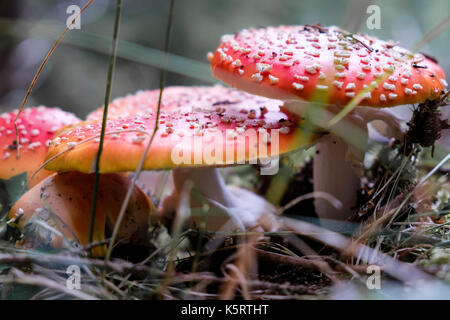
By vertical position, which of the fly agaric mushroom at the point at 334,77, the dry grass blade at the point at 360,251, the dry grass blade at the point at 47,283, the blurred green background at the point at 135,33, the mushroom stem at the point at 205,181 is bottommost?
the dry grass blade at the point at 47,283

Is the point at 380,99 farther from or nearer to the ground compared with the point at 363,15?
nearer to the ground

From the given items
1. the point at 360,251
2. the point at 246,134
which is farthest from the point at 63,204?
the point at 360,251

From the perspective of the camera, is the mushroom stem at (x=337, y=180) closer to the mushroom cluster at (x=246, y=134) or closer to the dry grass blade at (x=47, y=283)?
the mushroom cluster at (x=246, y=134)

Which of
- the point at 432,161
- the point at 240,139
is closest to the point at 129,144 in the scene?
the point at 240,139

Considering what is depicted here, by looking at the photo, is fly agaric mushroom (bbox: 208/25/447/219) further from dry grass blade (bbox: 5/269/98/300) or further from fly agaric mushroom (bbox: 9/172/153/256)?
dry grass blade (bbox: 5/269/98/300)

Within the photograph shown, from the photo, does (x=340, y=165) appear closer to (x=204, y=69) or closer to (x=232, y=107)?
(x=232, y=107)

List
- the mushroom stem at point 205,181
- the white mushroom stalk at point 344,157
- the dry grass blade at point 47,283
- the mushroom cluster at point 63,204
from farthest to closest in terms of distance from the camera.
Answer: the mushroom stem at point 205,181, the white mushroom stalk at point 344,157, the mushroom cluster at point 63,204, the dry grass blade at point 47,283


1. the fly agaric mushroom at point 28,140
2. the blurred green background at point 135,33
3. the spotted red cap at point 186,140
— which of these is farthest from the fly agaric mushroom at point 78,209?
the blurred green background at point 135,33
